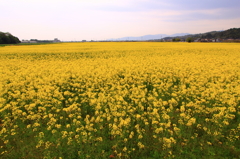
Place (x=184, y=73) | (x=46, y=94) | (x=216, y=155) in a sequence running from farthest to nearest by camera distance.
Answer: (x=184, y=73) < (x=46, y=94) < (x=216, y=155)

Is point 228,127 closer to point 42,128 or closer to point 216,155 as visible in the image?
point 216,155

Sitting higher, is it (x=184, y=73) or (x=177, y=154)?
(x=184, y=73)

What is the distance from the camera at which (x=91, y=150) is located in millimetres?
5023

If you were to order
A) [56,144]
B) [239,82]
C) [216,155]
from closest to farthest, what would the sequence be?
[216,155]
[56,144]
[239,82]

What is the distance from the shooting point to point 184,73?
484 inches

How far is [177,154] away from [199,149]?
0.79 m

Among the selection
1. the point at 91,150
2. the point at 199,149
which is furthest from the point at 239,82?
the point at 91,150

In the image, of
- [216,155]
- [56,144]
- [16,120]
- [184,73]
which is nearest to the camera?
[216,155]

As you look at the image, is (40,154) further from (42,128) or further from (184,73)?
(184,73)

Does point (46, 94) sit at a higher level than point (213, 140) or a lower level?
higher

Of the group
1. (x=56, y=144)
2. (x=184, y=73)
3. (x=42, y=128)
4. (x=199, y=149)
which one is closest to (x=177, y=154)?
(x=199, y=149)

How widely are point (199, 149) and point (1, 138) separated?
21.9 ft

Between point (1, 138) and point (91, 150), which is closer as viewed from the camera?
point (91, 150)

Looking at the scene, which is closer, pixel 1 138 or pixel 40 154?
pixel 40 154
